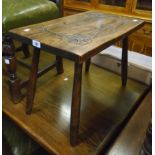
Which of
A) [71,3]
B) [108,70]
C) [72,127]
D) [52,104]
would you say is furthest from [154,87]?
[71,3]

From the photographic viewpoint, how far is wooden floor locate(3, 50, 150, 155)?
2.66ft

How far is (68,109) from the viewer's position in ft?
3.18

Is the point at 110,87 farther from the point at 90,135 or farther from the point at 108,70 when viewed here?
the point at 90,135

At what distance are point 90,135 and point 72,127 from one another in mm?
137

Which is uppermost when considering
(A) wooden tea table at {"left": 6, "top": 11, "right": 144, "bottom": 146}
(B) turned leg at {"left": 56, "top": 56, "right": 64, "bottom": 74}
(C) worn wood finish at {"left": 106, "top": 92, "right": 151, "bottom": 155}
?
(A) wooden tea table at {"left": 6, "top": 11, "right": 144, "bottom": 146}

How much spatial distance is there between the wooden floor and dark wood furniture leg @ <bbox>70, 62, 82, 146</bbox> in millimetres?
58

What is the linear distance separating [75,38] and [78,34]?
48 millimetres

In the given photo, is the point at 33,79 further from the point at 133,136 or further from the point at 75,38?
the point at 133,136

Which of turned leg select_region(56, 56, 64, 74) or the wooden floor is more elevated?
turned leg select_region(56, 56, 64, 74)

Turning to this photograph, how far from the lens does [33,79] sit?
0.85 metres

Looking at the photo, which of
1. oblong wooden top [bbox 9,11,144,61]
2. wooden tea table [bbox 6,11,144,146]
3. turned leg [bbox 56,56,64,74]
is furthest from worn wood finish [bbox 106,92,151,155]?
turned leg [bbox 56,56,64,74]

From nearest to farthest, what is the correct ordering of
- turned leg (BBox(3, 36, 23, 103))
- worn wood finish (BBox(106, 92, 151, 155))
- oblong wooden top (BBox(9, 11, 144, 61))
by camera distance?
1. oblong wooden top (BBox(9, 11, 144, 61))
2. worn wood finish (BBox(106, 92, 151, 155))
3. turned leg (BBox(3, 36, 23, 103))

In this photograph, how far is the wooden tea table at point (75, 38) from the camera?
64 cm

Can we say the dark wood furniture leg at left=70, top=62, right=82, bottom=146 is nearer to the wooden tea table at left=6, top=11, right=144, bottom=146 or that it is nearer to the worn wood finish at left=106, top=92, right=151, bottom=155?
the wooden tea table at left=6, top=11, right=144, bottom=146
